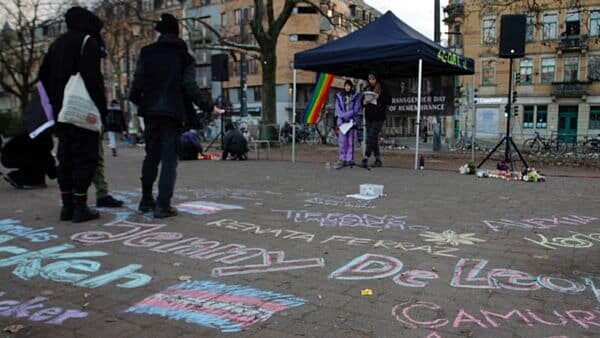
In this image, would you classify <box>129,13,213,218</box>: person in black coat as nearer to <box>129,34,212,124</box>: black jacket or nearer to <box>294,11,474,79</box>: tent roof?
<box>129,34,212,124</box>: black jacket

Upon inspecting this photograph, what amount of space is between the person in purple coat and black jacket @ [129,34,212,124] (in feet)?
18.0

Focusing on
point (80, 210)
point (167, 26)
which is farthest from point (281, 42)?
point (80, 210)

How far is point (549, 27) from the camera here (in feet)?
136

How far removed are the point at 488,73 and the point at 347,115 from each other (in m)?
38.2

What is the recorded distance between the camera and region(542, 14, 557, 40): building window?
134 feet

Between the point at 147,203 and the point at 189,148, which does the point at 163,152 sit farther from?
the point at 189,148

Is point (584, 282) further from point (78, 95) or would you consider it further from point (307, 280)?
point (78, 95)

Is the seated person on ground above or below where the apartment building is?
below

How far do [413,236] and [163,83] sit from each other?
2.81 meters

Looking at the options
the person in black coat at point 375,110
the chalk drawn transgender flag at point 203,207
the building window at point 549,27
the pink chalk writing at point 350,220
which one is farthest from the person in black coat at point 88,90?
the building window at point 549,27

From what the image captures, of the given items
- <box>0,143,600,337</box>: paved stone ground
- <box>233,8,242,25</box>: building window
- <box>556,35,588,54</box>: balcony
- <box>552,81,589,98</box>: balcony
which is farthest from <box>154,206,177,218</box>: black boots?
<box>233,8,242,25</box>: building window

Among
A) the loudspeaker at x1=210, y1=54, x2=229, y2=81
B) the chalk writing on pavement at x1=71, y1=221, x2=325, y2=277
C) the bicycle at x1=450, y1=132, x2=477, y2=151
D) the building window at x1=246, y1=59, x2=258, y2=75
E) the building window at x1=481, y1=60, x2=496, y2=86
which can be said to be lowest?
the chalk writing on pavement at x1=71, y1=221, x2=325, y2=277

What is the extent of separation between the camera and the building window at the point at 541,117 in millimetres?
42750

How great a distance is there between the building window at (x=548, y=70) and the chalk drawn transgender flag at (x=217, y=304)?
152 feet
